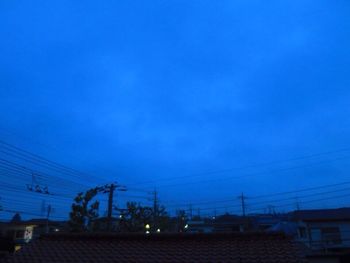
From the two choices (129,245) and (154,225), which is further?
(154,225)

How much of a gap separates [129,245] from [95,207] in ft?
57.2

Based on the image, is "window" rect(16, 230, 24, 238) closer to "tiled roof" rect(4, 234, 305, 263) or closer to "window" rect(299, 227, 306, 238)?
"window" rect(299, 227, 306, 238)

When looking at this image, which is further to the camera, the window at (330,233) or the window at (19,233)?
the window at (19,233)

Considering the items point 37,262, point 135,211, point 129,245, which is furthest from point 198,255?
point 135,211

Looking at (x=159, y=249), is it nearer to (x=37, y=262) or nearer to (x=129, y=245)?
(x=129, y=245)

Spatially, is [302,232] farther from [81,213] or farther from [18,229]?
[18,229]

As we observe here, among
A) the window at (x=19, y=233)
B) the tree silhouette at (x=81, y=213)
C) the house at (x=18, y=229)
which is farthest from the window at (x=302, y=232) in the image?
the window at (x=19, y=233)

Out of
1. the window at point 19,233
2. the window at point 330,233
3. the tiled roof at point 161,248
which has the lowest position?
the tiled roof at point 161,248

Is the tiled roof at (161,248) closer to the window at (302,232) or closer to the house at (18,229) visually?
the window at (302,232)

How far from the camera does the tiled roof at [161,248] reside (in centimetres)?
1054

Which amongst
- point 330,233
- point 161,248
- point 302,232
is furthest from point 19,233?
point 161,248

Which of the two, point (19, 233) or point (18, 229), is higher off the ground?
point (18, 229)

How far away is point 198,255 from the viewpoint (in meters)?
10.8

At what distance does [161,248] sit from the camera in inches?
456
